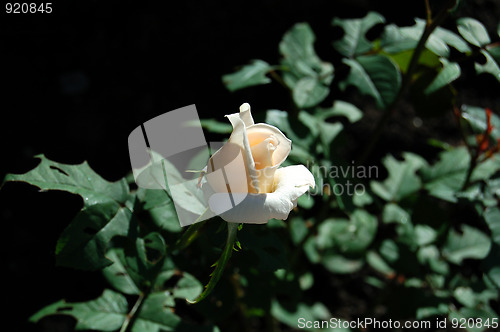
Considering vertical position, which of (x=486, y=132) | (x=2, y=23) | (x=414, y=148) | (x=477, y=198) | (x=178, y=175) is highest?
(x=2, y=23)

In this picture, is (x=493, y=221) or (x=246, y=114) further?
(x=493, y=221)

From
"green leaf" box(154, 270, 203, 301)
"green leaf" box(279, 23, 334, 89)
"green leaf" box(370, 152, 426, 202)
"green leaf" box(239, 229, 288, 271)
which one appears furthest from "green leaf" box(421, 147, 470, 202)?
"green leaf" box(154, 270, 203, 301)

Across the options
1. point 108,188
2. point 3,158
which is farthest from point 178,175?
point 3,158

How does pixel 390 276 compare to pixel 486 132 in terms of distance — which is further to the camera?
pixel 390 276

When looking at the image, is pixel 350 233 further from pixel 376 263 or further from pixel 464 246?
pixel 464 246

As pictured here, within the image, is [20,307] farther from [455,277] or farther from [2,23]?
[455,277]

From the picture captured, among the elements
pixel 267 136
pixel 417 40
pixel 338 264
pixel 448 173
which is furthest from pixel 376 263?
pixel 267 136
